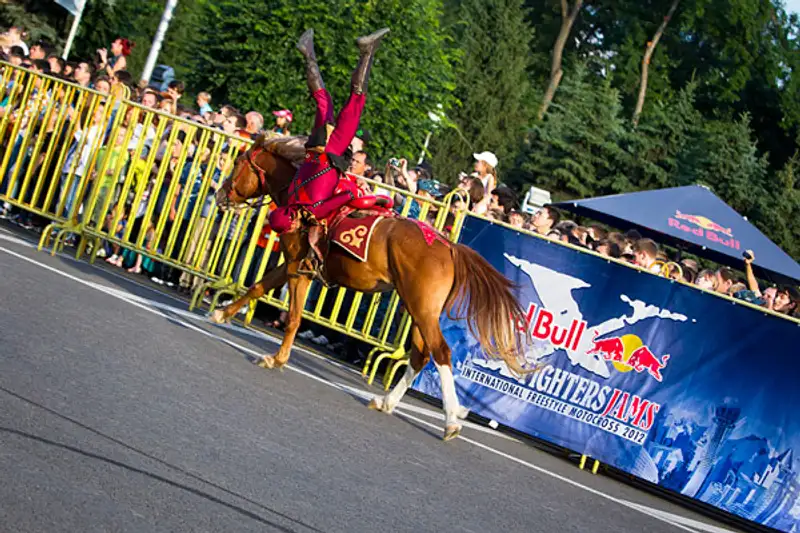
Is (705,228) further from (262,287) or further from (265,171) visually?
(262,287)

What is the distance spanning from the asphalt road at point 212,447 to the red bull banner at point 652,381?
1.22 ft

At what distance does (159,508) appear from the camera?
561cm

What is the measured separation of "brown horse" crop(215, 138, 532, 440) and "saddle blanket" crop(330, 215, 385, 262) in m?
0.06

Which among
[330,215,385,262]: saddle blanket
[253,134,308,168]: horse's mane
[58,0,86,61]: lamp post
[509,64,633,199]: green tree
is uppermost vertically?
[509,64,633,199]: green tree

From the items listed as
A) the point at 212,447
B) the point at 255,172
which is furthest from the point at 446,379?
the point at 212,447

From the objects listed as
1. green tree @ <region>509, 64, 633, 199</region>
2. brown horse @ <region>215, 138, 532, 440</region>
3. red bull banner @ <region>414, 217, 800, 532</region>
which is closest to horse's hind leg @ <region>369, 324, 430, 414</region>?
brown horse @ <region>215, 138, 532, 440</region>

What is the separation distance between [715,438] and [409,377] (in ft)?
9.74

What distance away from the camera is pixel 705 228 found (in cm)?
1745

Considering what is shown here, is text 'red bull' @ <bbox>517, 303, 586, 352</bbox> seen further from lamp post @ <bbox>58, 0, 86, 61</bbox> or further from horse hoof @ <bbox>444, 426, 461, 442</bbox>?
lamp post @ <bbox>58, 0, 86, 61</bbox>

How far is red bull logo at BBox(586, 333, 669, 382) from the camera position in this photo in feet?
38.4

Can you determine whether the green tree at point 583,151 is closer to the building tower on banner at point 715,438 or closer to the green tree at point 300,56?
the green tree at point 300,56

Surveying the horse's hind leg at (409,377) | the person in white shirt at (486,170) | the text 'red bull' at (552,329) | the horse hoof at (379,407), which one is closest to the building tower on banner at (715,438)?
the text 'red bull' at (552,329)

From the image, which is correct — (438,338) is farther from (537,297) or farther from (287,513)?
(287,513)

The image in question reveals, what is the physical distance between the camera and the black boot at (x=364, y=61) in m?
10.3
